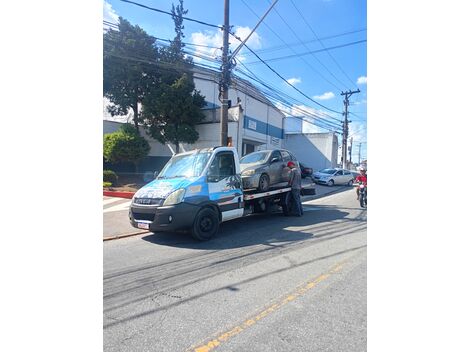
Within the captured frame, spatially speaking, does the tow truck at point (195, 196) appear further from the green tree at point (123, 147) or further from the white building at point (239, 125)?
the white building at point (239, 125)

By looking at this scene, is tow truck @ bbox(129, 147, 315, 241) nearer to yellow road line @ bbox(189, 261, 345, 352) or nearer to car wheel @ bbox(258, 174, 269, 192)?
car wheel @ bbox(258, 174, 269, 192)

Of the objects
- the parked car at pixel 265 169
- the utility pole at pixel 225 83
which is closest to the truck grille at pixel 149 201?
the parked car at pixel 265 169

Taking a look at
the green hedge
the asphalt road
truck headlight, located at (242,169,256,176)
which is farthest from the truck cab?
the green hedge

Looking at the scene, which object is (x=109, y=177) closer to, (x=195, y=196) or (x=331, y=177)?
(x=195, y=196)

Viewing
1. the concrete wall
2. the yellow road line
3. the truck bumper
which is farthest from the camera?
the concrete wall

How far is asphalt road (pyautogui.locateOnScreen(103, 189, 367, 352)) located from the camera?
232cm

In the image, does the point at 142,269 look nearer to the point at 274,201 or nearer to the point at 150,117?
the point at 274,201

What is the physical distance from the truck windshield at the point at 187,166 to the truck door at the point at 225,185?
0.22 m

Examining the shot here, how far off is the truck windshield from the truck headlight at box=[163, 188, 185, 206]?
621 millimetres

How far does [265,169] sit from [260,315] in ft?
17.0

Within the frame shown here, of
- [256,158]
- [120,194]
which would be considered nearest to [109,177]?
[120,194]

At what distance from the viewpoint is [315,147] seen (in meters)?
22.5

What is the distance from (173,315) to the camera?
2697mm
